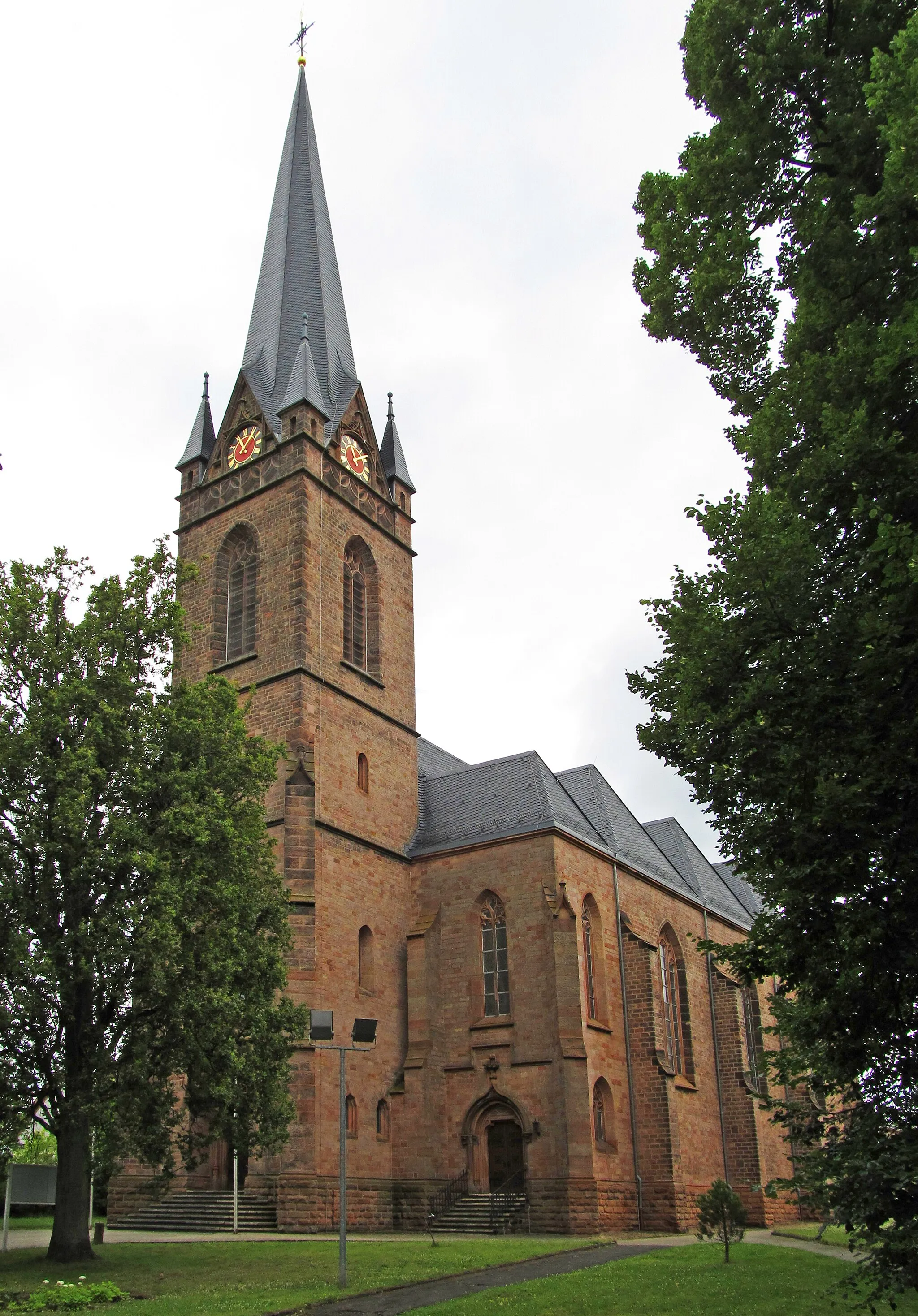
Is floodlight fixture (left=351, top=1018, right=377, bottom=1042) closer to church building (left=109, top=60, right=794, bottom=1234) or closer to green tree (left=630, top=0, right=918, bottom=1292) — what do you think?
green tree (left=630, top=0, right=918, bottom=1292)

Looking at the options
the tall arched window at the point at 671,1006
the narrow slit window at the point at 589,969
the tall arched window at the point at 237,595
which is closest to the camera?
the narrow slit window at the point at 589,969

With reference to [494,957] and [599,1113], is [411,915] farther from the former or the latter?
[599,1113]

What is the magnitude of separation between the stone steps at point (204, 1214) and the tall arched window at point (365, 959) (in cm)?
550

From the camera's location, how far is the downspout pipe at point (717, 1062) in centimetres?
3241

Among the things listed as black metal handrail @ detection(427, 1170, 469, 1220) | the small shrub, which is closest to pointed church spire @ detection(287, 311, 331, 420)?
black metal handrail @ detection(427, 1170, 469, 1220)

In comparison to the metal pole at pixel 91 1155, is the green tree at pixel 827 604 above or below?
above

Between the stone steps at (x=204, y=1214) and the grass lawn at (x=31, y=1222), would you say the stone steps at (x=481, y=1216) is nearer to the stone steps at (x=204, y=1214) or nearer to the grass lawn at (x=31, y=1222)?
the stone steps at (x=204, y=1214)

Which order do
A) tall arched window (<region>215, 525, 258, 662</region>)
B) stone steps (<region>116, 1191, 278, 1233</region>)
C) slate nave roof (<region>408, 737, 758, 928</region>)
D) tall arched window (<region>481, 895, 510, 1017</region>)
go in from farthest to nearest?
1. tall arched window (<region>215, 525, 258, 662</region>)
2. slate nave roof (<region>408, 737, 758, 928</region>)
3. tall arched window (<region>481, 895, 510, 1017</region>)
4. stone steps (<region>116, 1191, 278, 1233</region>)

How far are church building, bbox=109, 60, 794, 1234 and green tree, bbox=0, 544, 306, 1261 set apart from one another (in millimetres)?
6681

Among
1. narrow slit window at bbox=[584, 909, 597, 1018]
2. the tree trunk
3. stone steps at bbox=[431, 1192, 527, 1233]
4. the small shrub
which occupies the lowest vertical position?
stone steps at bbox=[431, 1192, 527, 1233]

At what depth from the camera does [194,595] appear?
107 feet

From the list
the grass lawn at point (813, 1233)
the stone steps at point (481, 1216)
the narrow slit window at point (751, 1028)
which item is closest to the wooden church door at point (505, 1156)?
the stone steps at point (481, 1216)

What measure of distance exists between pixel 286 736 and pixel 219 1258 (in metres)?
12.7

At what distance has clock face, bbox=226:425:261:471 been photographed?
109ft
